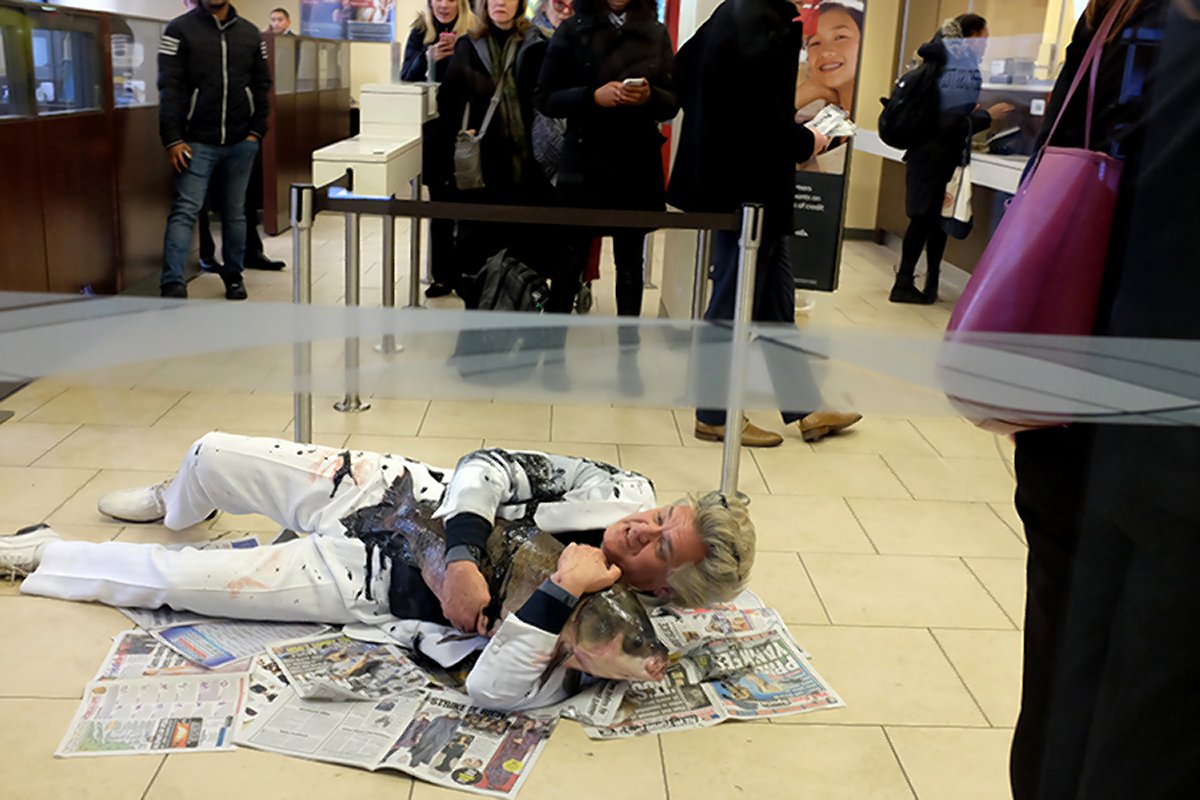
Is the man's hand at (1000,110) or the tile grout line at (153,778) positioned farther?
the man's hand at (1000,110)

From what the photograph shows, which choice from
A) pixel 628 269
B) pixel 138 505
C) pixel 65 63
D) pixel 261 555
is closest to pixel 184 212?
pixel 65 63

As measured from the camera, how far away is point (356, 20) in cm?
812

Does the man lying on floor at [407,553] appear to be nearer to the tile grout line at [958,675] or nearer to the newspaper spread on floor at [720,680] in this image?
the newspaper spread on floor at [720,680]

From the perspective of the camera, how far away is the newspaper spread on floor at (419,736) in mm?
1873

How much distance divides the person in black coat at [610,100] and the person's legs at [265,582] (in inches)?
59.1

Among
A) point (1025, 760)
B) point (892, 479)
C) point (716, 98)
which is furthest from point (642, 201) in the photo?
point (1025, 760)

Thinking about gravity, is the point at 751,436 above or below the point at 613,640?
below

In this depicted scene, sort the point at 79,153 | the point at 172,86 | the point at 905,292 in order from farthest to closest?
the point at 905,292 < the point at 172,86 < the point at 79,153

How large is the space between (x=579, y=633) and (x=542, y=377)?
76 centimetres

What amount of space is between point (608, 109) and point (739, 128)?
0.49 m

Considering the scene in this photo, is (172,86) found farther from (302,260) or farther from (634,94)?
(302,260)

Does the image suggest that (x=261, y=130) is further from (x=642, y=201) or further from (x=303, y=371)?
(x=303, y=371)

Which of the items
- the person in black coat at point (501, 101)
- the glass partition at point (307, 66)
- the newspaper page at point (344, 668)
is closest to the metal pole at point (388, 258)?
the person in black coat at point (501, 101)

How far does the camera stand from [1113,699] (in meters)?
0.97
